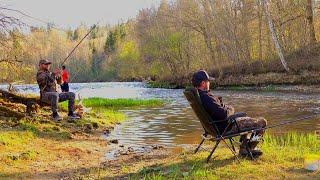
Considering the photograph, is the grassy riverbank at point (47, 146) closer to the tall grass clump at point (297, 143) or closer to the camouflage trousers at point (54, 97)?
the camouflage trousers at point (54, 97)

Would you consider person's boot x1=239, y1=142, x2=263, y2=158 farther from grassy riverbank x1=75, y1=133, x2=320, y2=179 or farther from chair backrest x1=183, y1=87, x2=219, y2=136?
chair backrest x1=183, y1=87, x2=219, y2=136

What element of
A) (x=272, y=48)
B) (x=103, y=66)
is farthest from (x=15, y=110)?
(x=103, y=66)

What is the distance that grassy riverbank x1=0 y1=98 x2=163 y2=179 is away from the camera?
7656 mm

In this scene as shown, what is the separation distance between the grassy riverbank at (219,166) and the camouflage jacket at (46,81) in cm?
456

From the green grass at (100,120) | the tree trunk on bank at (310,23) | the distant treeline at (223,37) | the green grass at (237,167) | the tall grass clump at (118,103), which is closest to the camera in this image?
the green grass at (237,167)

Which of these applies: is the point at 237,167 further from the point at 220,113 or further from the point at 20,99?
the point at 20,99

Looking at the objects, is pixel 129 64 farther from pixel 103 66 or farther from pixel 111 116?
pixel 111 116

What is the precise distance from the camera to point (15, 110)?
12141 mm

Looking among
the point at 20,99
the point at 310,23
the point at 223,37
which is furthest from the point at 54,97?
the point at 223,37

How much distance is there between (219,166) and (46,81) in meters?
6.59

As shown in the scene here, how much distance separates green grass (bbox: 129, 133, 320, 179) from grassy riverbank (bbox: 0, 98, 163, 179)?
5.00ft

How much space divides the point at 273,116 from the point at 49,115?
811 cm

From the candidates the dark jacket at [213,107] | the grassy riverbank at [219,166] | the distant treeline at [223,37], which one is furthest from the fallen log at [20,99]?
the distant treeline at [223,37]

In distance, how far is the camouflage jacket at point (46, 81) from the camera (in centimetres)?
1214
